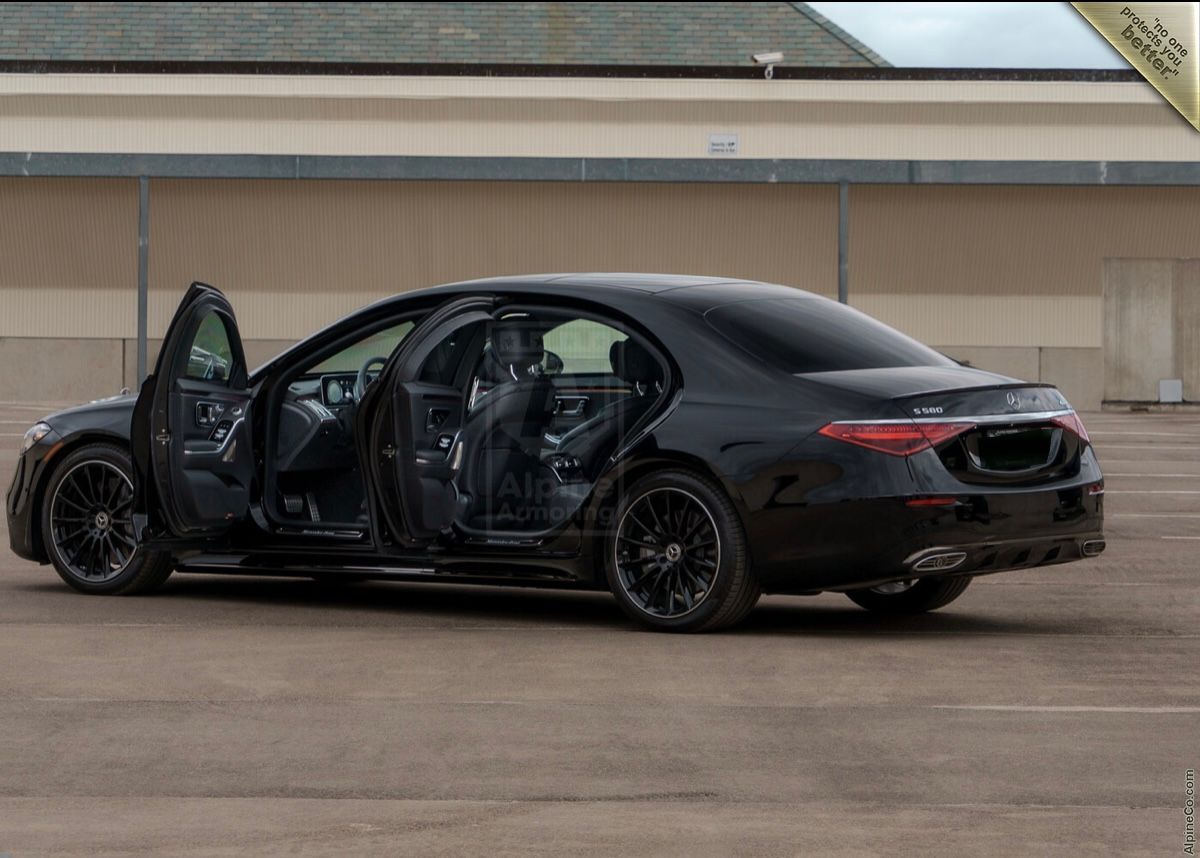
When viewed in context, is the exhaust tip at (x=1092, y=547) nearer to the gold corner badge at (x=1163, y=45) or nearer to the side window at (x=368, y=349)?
the side window at (x=368, y=349)

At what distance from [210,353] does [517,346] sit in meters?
1.54

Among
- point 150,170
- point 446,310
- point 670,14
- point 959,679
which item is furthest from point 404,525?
point 670,14

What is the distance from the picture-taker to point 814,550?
8.91 meters

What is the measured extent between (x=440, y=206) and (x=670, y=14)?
1280cm

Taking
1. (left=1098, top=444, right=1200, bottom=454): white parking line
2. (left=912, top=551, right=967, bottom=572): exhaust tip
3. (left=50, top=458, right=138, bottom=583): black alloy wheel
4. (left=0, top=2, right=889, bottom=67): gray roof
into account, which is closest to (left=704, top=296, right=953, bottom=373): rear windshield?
(left=912, top=551, right=967, bottom=572): exhaust tip

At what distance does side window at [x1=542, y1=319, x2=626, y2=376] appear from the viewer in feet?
32.4

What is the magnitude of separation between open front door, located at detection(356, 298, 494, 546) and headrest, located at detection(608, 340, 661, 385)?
0.63m

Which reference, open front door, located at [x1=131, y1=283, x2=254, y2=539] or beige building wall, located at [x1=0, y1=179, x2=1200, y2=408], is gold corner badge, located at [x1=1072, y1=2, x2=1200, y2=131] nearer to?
beige building wall, located at [x1=0, y1=179, x2=1200, y2=408]

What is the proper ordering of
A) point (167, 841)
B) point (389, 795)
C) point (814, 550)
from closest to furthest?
A: point (167, 841) < point (389, 795) < point (814, 550)

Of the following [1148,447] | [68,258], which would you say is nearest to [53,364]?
[68,258]

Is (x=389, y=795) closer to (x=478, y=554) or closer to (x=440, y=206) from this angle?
(x=478, y=554)

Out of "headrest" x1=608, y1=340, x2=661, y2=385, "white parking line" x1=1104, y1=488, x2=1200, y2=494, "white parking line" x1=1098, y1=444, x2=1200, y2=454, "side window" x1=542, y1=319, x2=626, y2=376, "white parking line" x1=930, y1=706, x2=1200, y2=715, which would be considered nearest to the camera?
"white parking line" x1=930, y1=706, x2=1200, y2=715

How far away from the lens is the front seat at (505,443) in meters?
9.75

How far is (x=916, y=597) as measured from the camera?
33.7ft
